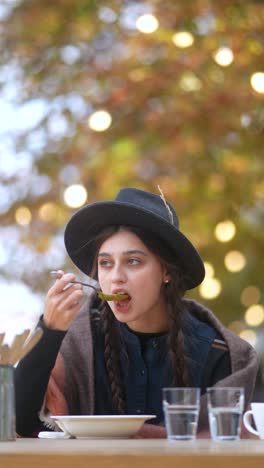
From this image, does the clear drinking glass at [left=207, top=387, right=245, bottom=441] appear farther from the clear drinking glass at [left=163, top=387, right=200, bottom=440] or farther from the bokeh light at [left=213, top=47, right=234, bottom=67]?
the bokeh light at [left=213, top=47, right=234, bottom=67]

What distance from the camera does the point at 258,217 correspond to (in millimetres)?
6320

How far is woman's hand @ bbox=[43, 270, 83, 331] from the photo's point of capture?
7.67 feet

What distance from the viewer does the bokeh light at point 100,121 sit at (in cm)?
632

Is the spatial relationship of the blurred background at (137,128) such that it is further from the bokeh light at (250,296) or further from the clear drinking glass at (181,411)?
the clear drinking glass at (181,411)

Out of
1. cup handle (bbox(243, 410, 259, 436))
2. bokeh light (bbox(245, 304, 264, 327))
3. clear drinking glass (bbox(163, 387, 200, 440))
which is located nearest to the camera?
clear drinking glass (bbox(163, 387, 200, 440))

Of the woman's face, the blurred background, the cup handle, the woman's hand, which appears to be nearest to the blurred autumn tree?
the blurred background

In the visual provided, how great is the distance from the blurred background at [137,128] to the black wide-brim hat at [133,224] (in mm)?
3165

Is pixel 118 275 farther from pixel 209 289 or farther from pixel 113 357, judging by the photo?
pixel 209 289

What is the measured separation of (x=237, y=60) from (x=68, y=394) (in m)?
3.87

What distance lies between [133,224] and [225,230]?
11.4 feet

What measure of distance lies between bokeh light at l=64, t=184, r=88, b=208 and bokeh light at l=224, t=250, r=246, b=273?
88 cm

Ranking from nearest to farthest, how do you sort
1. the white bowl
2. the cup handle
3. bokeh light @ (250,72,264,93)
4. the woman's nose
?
the white bowl → the cup handle → the woman's nose → bokeh light @ (250,72,264,93)

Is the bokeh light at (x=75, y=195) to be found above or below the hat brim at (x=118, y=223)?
above

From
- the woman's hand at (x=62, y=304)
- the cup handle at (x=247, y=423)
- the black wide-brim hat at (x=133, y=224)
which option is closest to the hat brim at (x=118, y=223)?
the black wide-brim hat at (x=133, y=224)
